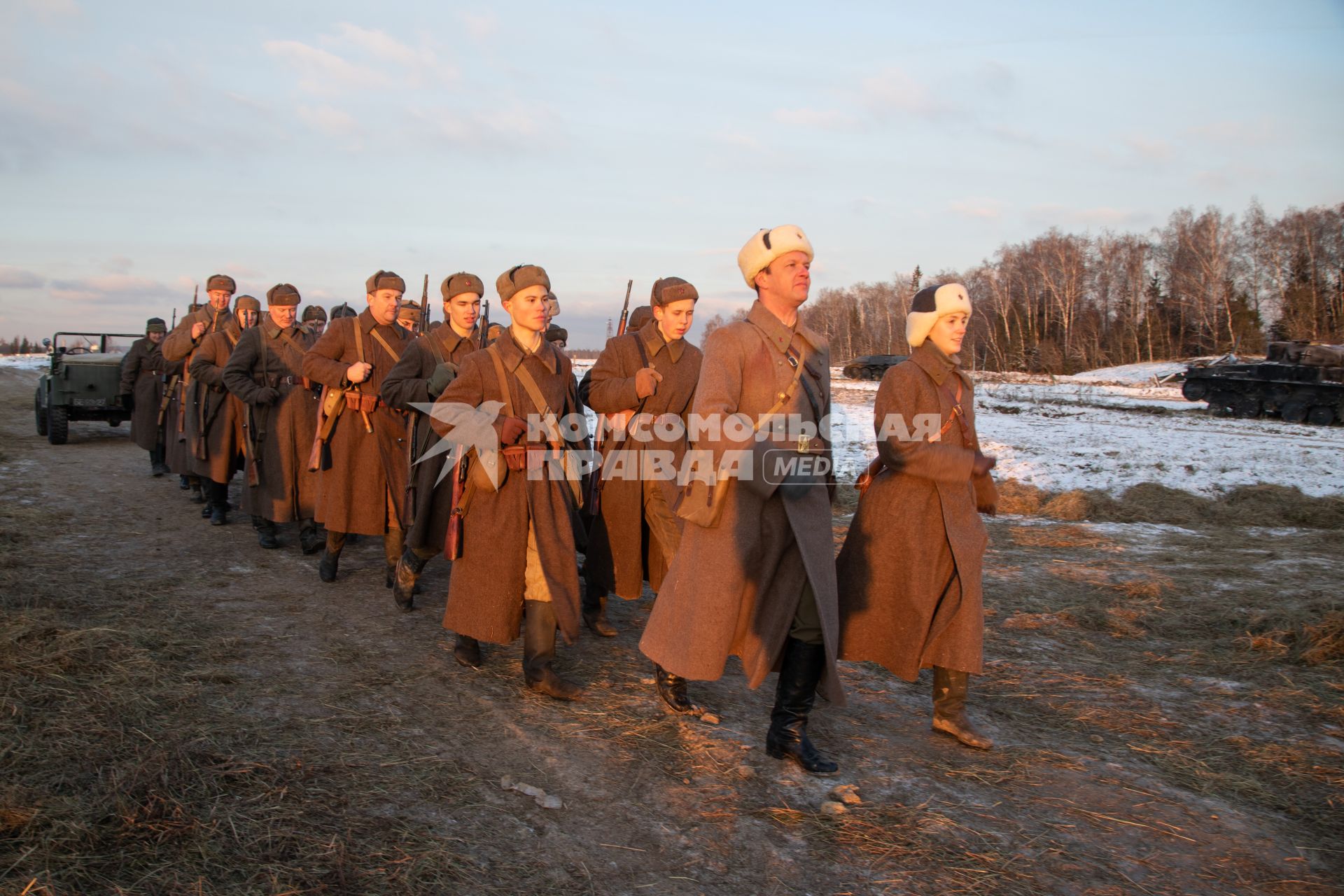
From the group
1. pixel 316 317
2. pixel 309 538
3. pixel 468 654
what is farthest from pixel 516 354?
pixel 316 317

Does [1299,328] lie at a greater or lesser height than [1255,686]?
greater

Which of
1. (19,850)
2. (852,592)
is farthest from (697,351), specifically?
(19,850)

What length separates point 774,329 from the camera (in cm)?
372

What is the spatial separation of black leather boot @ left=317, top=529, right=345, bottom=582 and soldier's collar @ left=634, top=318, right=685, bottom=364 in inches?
101

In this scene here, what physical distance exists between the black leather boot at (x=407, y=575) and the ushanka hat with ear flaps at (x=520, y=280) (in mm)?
1904

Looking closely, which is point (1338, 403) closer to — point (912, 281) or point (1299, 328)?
point (1299, 328)

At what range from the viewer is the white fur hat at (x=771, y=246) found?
371 cm

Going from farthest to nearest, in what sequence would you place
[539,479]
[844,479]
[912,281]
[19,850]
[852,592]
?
[912,281] < [844,479] < [539,479] < [852,592] < [19,850]

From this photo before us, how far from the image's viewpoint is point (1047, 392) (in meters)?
29.7

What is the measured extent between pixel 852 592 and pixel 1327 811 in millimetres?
1865

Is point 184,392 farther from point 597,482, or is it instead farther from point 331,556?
point 597,482

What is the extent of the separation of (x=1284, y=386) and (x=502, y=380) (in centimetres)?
2672

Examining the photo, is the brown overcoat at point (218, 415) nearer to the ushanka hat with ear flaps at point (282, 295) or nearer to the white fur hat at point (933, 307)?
the ushanka hat with ear flaps at point (282, 295)

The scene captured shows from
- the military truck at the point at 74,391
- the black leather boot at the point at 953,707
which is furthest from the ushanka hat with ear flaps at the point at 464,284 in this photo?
the military truck at the point at 74,391
